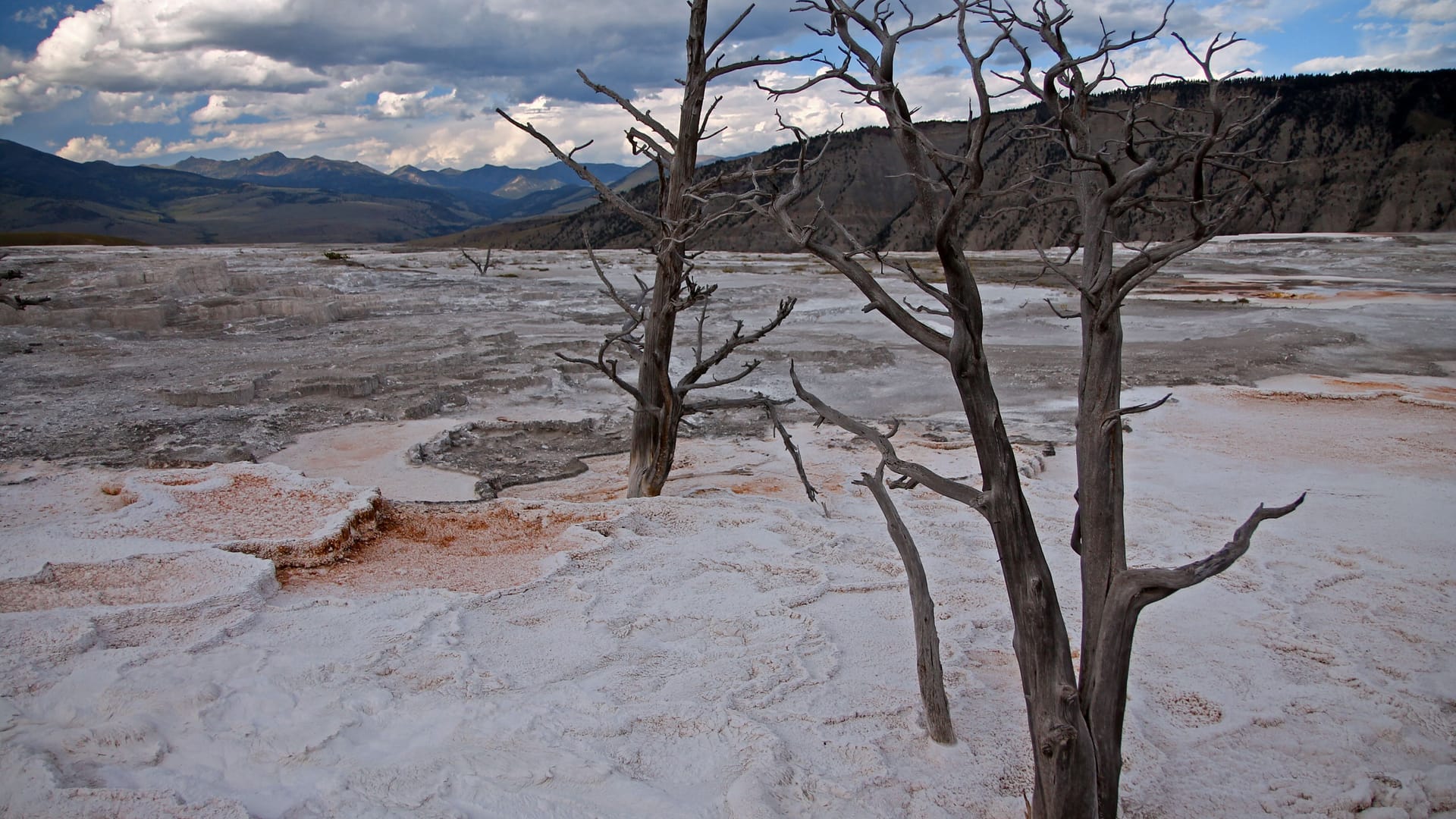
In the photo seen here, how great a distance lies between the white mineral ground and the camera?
326 centimetres

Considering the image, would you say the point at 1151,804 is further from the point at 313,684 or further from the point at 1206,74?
the point at 313,684

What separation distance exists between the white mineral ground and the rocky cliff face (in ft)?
125

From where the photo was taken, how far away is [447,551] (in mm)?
5633

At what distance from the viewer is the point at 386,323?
1677 centimetres

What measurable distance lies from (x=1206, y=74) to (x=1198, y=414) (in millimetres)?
9308

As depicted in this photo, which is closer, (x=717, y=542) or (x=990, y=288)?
(x=717, y=542)

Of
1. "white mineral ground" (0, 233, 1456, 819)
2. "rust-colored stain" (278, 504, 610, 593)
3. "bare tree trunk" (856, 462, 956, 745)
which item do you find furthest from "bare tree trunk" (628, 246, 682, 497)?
"bare tree trunk" (856, 462, 956, 745)

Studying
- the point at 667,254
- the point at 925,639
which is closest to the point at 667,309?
the point at 667,254

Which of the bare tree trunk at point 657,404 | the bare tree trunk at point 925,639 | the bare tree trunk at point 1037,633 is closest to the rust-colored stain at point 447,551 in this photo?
the bare tree trunk at point 657,404

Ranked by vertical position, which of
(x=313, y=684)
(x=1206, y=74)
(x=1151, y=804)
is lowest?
(x=1151, y=804)

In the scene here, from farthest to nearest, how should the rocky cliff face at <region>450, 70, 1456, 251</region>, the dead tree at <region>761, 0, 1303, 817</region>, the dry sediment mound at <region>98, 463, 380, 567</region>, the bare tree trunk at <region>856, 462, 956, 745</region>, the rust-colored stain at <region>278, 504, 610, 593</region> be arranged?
the rocky cliff face at <region>450, 70, 1456, 251</region> → the dry sediment mound at <region>98, 463, 380, 567</region> → the rust-colored stain at <region>278, 504, 610, 593</region> → the bare tree trunk at <region>856, 462, 956, 745</region> → the dead tree at <region>761, 0, 1303, 817</region>

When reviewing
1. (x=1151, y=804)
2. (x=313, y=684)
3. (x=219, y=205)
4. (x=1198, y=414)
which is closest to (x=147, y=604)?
(x=313, y=684)

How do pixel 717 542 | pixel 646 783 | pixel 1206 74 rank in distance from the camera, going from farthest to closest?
1. pixel 717 542
2. pixel 646 783
3. pixel 1206 74

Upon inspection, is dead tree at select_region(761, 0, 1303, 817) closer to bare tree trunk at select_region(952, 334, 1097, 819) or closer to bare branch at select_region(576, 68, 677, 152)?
bare tree trunk at select_region(952, 334, 1097, 819)
